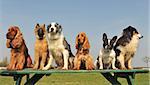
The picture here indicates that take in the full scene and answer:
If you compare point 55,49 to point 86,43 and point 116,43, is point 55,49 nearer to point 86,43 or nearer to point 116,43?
point 86,43

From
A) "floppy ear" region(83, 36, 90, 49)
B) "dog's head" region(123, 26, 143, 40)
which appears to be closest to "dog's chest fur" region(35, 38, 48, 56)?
Result: "floppy ear" region(83, 36, 90, 49)

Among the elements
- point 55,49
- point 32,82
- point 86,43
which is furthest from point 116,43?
point 32,82

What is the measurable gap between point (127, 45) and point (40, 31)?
2.12 m

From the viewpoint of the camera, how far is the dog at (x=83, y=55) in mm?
6324

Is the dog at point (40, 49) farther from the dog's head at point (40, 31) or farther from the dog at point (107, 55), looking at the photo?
the dog at point (107, 55)

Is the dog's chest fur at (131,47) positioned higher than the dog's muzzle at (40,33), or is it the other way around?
the dog's muzzle at (40,33)

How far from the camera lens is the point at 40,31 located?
6262 millimetres

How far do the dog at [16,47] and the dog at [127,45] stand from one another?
7.40 ft

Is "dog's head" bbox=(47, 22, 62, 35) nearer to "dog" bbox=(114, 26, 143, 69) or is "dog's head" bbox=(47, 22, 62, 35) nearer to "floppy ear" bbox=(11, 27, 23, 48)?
"floppy ear" bbox=(11, 27, 23, 48)

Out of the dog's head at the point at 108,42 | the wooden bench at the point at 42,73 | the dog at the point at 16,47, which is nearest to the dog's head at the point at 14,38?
the dog at the point at 16,47

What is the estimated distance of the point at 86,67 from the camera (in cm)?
Result: 632

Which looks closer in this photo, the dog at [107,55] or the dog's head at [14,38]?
the dog's head at [14,38]

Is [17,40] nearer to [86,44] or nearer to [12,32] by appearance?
[12,32]

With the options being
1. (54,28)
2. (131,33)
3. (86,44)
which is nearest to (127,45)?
(131,33)
